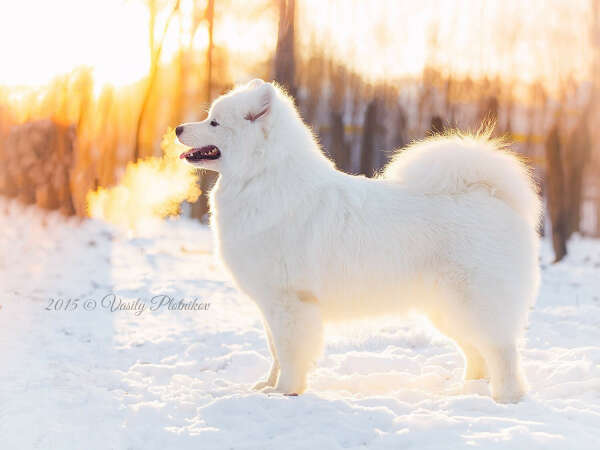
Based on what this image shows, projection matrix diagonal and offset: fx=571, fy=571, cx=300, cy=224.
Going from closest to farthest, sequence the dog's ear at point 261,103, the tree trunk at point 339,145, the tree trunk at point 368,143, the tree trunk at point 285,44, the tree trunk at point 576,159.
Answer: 1. the dog's ear at point 261,103
2. the tree trunk at point 285,44
3. the tree trunk at point 576,159
4. the tree trunk at point 339,145
5. the tree trunk at point 368,143

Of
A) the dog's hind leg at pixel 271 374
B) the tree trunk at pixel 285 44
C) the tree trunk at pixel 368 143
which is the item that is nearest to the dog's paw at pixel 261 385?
the dog's hind leg at pixel 271 374

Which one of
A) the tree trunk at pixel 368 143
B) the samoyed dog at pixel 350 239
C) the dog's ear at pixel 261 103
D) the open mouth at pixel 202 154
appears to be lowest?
the tree trunk at pixel 368 143

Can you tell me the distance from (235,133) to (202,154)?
294 millimetres

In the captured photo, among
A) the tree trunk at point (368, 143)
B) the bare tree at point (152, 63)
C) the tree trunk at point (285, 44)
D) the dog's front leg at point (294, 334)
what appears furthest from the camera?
the tree trunk at point (368, 143)

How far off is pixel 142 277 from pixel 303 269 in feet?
17.4

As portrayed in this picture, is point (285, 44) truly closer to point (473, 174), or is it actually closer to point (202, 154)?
point (202, 154)

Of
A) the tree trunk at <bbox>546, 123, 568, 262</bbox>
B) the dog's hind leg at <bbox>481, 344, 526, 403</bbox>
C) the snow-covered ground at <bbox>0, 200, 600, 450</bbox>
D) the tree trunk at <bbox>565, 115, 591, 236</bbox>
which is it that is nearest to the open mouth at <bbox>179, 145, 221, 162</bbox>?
the snow-covered ground at <bbox>0, 200, 600, 450</bbox>

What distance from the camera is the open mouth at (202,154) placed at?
13.7 feet

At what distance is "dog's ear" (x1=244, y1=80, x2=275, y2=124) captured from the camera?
160 inches

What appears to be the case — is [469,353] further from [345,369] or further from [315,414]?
[315,414]

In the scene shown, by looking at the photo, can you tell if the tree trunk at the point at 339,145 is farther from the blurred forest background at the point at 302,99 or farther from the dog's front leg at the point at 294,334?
the dog's front leg at the point at 294,334

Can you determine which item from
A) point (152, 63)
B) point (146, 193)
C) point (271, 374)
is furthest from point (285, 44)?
point (271, 374)

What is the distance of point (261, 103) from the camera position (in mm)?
4078

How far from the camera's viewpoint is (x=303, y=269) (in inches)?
157
